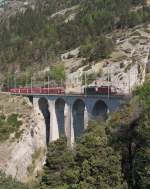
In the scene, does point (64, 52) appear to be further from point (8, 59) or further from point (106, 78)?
point (106, 78)

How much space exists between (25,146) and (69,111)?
843 centimetres

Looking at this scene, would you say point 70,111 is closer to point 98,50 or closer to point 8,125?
point 8,125

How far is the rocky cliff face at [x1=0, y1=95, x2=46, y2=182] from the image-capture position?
73669 millimetres

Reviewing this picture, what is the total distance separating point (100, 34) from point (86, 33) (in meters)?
4.81

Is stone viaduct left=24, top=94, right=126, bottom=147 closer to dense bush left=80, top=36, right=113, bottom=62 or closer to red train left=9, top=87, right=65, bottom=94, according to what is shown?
red train left=9, top=87, right=65, bottom=94

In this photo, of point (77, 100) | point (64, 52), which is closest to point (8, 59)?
point (64, 52)

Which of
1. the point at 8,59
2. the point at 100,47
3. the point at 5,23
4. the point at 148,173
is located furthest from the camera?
the point at 5,23

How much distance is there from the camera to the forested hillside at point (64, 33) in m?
138

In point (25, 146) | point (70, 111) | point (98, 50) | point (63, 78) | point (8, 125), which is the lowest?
point (25, 146)

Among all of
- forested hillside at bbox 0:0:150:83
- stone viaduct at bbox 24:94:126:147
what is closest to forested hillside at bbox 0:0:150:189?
forested hillside at bbox 0:0:150:83

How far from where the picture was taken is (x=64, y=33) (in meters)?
149

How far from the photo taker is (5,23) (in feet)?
646

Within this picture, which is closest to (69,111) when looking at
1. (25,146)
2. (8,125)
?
(25,146)

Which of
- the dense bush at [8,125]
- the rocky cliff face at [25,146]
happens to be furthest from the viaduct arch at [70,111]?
the dense bush at [8,125]
